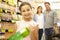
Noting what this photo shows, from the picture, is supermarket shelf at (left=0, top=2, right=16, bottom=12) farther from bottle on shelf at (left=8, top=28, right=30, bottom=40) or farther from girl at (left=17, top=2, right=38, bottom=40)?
bottle on shelf at (left=8, top=28, right=30, bottom=40)

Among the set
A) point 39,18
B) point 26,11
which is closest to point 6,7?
point 26,11

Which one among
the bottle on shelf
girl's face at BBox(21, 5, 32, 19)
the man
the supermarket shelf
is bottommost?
the bottle on shelf

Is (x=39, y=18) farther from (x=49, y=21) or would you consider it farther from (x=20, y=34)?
(x=20, y=34)

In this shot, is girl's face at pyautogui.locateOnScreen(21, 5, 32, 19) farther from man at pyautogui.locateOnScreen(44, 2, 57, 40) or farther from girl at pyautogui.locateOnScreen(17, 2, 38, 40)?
man at pyautogui.locateOnScreen(44, 2, 57, 40)

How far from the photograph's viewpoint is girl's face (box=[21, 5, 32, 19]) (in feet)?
3.22

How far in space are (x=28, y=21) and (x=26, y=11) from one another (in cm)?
8

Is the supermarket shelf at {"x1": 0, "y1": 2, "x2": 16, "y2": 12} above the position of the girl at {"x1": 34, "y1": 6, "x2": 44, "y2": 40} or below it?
above

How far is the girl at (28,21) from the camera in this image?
38.6 inches

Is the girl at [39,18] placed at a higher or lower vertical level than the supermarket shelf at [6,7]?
lower

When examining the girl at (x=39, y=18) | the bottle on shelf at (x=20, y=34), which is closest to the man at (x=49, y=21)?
the girl at (x=39, y=18)

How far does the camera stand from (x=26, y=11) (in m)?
0.98

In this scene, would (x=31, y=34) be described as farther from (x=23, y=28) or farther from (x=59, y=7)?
(x=59, y=7)

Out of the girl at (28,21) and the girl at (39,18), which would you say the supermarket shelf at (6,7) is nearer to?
the girl at (28,21)

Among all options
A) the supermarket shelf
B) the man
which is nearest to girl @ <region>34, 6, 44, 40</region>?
the man
